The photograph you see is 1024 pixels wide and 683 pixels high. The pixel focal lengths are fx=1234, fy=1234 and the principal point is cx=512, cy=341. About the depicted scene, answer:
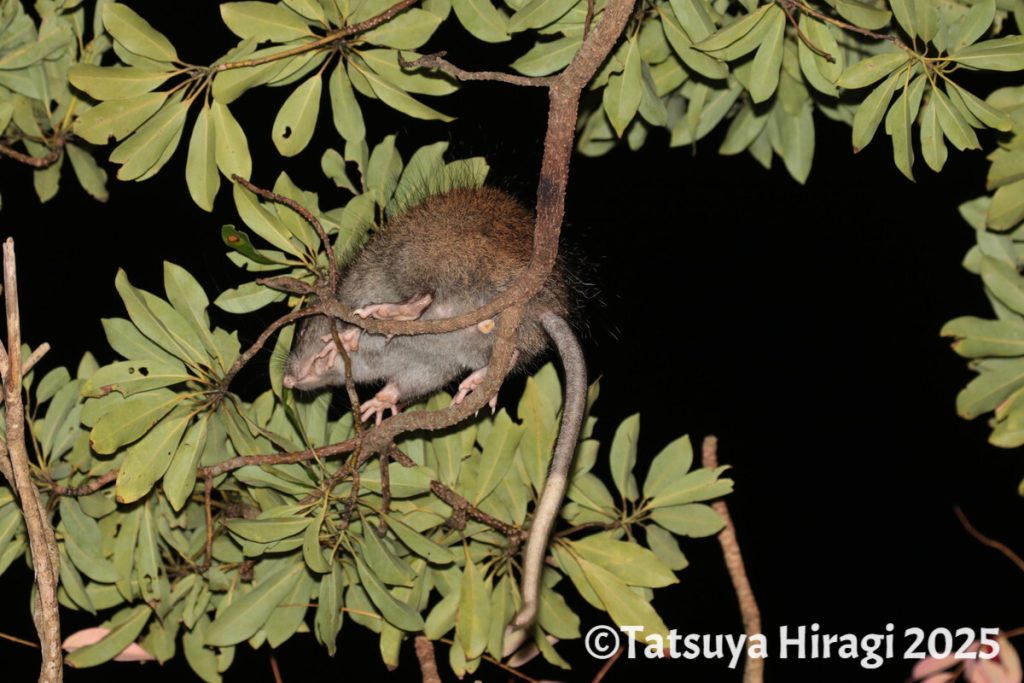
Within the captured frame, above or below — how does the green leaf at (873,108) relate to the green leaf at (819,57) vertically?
below

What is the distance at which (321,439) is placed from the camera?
3648mm

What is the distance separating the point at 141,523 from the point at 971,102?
256cm

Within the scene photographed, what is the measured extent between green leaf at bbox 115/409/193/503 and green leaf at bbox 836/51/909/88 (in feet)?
6.53

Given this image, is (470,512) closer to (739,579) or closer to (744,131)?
(739,579)

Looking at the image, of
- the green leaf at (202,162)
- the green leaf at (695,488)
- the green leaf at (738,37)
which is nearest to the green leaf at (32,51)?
the green leaf at (202,162)

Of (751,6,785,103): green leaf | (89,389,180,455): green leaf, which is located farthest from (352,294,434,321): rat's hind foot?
(751,6,785,103): green leaf

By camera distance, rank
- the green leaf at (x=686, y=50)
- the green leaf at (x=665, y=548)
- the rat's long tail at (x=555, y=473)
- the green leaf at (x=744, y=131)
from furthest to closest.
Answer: the green leaf at (x=744, y=131), the green leaf at (x=665, y=548), the green leaf at (x=686, y=50), the rat's long tail at (x=555, y=473)

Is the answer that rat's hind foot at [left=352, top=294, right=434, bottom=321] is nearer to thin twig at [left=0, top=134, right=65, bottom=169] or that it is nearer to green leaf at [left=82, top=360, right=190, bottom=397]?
green leaf at [left=82, top=360, right=190, bottom=397]

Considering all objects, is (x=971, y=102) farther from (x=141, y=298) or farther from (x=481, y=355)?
(x=141, y=298)

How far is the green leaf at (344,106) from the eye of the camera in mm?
3461

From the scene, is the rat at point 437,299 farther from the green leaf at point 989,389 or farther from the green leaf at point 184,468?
the green leaf at point 989,389

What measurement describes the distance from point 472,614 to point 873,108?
1.72m

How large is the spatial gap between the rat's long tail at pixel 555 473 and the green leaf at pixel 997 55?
1.25 metres

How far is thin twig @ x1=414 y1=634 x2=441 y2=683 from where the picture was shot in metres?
3.54
